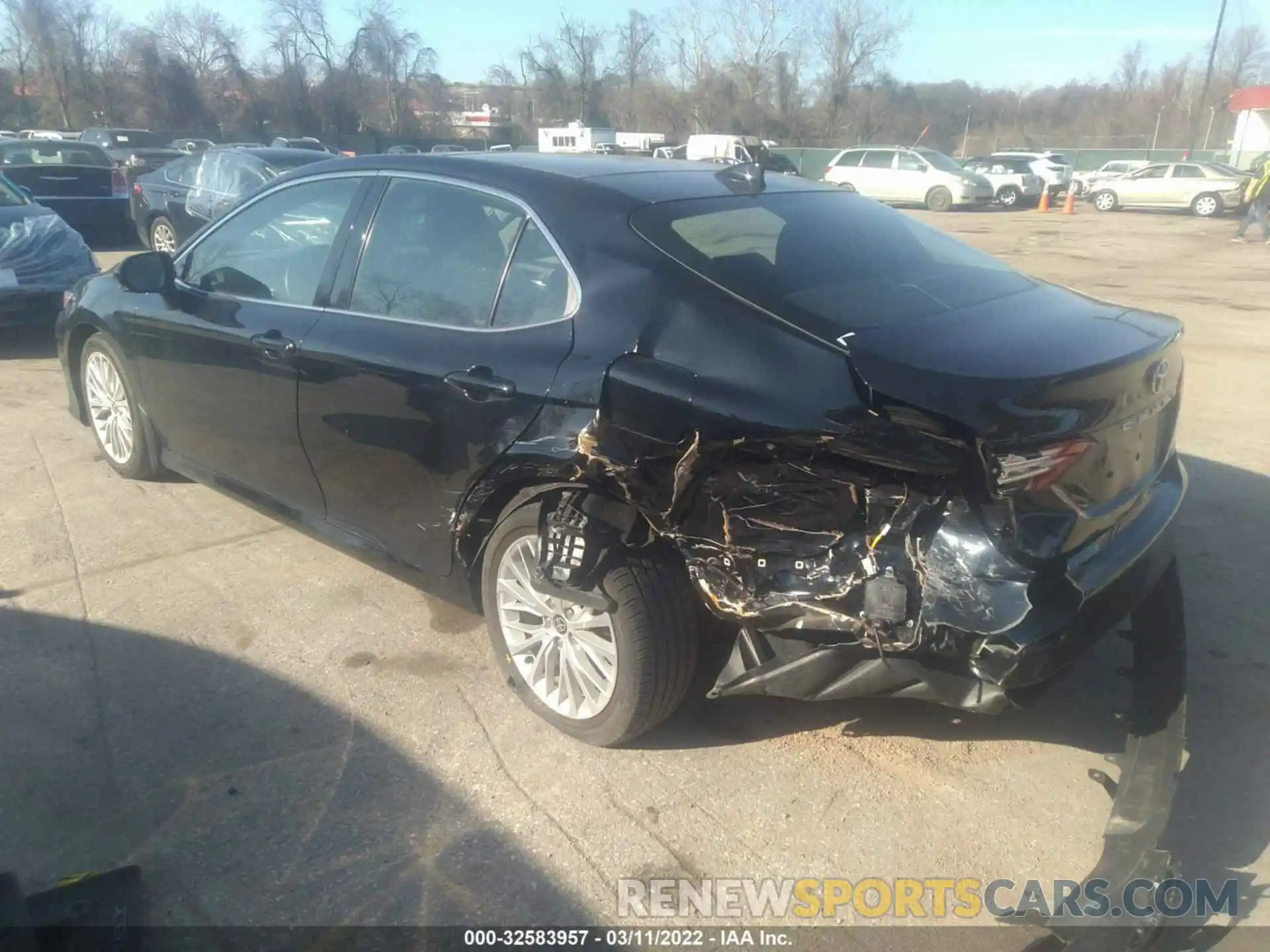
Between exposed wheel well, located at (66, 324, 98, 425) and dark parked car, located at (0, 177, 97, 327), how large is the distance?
11.6 feet

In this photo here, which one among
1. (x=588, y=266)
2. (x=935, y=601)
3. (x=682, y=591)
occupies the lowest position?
(x=682, y=591)

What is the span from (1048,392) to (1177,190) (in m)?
28.8

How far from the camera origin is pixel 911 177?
90.2 ft

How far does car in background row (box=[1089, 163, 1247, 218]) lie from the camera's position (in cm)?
2589

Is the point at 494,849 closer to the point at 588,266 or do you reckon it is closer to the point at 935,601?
the point at 935,601

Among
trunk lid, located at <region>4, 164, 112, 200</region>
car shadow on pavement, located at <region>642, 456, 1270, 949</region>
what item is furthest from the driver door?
trunk lid, located at <region>4, 164, 112, 200</region>

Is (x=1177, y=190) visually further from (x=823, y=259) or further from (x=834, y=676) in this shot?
(x=834, y=676)

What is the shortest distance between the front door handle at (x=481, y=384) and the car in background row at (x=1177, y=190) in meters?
27.9

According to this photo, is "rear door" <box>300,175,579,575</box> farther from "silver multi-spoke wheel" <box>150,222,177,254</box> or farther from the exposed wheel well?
"silver multi-spoke wheel" <box>150,222,177,254</box>

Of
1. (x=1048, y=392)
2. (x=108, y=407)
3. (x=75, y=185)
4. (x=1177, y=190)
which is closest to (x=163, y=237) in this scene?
(x=75, y=185)

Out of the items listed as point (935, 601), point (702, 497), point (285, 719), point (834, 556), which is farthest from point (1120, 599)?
point (285, 719)

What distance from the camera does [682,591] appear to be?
9.56 ft

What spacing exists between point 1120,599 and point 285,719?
258 cm

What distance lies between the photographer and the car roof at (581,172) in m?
3.31
